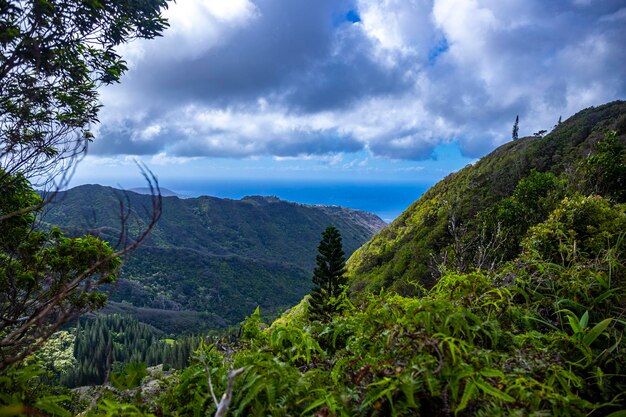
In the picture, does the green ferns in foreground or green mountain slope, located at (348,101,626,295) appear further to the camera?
green mountain slope, located at (348,101,626,295)

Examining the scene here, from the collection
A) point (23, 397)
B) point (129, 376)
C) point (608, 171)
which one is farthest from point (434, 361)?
point (608, 171)

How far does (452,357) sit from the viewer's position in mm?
1649

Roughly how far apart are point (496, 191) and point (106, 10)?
49106mm

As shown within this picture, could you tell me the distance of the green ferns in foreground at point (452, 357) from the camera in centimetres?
152

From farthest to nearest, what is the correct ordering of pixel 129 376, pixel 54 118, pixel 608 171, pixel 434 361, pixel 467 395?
1. pixel 608 171
2. pixel 54 118
3. pixel 129 376
4. pixel 434 361
5. pixel 467 395

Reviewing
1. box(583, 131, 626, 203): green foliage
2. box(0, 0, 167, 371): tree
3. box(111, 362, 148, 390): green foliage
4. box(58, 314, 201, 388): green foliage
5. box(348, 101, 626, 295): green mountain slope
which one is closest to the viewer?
box(111, 362, 148, 390): green foliage

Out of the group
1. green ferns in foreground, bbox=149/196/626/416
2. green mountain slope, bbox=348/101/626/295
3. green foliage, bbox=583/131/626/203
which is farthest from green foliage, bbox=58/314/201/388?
green ferns in foreground, bbox=149/196/626/416

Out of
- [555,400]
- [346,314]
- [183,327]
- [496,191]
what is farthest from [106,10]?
[183,327]

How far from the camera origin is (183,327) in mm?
178375

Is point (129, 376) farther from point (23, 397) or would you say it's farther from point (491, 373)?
point (491, 373)

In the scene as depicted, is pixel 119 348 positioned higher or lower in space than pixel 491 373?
lower

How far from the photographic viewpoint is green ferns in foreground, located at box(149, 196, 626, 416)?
1.52 m

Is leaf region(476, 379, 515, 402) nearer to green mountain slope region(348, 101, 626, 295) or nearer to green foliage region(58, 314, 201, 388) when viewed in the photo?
green mountain slope region(348, 101, 626, 295)

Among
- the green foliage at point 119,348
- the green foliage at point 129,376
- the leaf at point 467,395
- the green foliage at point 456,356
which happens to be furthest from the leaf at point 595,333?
the green foliage at point 119,348
